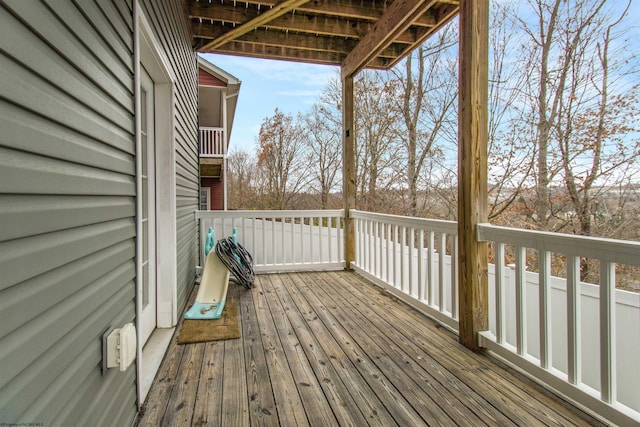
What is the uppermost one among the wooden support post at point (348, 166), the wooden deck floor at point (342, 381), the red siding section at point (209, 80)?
the red siding section at point (209, 80)

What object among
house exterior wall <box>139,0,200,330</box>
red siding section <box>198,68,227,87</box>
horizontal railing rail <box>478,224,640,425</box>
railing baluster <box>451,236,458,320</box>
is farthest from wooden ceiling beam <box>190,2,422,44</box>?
red siding section <box>198,68,227,87</box>

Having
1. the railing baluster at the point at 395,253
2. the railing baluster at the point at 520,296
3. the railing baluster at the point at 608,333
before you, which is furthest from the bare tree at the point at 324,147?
the railing baluster at the point at 608,333

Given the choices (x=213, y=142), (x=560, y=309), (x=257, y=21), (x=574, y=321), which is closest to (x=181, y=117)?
(x=257, y=21)

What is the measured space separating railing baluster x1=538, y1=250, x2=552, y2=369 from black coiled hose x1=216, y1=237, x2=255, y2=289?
2.57 m

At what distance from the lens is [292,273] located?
4.58 metres

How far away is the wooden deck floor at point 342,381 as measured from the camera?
1.61 metres

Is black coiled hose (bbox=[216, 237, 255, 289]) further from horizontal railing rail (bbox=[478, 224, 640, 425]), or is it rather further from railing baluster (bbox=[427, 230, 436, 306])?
horizontal railing rail (bbox=[478, 224, 640, 425])

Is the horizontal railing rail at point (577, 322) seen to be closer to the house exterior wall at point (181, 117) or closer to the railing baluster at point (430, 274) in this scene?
the railing baluster at point (430, 274)

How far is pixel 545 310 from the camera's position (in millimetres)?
1864

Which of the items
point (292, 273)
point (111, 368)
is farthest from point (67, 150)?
point (292, 273)

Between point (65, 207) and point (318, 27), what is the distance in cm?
367

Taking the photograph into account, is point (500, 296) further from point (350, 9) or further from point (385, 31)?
point (350, 9)

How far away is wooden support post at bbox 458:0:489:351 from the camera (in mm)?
2238

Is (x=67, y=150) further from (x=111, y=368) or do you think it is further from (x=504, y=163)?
(x=504, y=163)
